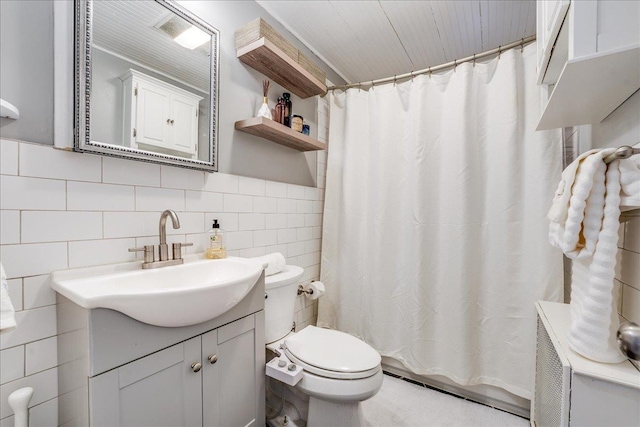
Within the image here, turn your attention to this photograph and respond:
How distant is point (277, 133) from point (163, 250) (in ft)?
2.79

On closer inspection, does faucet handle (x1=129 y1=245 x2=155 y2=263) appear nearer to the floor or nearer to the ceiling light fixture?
the ceiling light fixture

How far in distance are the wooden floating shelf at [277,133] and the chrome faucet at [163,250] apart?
613 millimetres

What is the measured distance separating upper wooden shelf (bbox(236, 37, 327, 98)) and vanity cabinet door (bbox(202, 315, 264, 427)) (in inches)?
50.4

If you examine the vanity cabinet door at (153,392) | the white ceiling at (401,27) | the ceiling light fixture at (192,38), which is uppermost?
the white ceiling at (401,27)

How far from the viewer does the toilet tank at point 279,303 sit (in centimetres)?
136

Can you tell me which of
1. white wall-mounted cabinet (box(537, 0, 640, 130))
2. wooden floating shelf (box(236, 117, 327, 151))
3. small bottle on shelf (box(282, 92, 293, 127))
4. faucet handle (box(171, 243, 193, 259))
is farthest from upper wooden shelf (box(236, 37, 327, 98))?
white wall-mounted cabinet (box(537, 0, 640, 130))

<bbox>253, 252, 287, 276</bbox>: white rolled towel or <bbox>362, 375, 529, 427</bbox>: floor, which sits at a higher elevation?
<bbox>253, 252, 287, 276</bbox>: white rolled towel

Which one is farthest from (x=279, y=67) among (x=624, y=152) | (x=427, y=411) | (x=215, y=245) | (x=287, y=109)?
(x=427, y=411)

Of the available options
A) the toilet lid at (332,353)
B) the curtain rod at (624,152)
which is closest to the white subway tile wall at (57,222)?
the toilet lid at (332,353)

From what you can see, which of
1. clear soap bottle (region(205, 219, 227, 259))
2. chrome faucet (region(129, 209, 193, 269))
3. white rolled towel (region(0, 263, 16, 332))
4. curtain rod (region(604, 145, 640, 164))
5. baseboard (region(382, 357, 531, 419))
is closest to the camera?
white rolled towel (region(0, 263, 16, 332))

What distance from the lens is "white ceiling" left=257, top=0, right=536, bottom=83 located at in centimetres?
161

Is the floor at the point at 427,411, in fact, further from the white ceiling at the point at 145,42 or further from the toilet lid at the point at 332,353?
the white ceiling at the point at 145,42

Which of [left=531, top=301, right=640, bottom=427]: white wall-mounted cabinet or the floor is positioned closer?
[left=531, top=301, right=640, bottom=427]: white wall-mounted cabinet

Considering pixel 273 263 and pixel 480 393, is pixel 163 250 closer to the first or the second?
pixel 273 263
